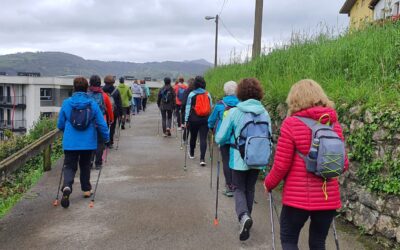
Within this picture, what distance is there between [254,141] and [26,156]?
4359 mm

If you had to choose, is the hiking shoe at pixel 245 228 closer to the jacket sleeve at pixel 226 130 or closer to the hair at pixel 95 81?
the jacket sleeve at pixel 226 130

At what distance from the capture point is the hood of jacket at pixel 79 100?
→ 22.3 feet

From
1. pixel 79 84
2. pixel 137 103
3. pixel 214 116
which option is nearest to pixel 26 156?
pixel 79 84

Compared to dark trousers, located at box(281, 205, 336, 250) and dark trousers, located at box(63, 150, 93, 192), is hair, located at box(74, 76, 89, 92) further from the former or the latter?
dark trousers, located at box(281, 205, 336, 250)

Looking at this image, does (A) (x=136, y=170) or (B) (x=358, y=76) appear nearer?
(B) (x=358, y=76)

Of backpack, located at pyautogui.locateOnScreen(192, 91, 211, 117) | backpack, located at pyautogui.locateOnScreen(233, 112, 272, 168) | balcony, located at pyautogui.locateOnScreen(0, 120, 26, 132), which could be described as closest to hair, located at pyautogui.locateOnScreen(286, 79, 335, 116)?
backpack, located at pyautogui.locateOnScreen(233, 112, 272, 168)

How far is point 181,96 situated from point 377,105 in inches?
423

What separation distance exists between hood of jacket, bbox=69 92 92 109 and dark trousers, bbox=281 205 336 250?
3982 mm

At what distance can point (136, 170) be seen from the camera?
32.6ft

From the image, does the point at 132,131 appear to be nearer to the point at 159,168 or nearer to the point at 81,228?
the point at 159,168

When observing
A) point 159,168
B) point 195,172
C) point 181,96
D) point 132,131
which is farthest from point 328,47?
point 132,131

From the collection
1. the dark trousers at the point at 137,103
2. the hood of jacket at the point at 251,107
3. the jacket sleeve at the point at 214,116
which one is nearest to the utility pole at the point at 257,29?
the jacket sleeve at the point at 214,116

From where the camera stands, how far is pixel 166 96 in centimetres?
1465

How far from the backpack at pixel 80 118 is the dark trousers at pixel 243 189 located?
8.34 ft
